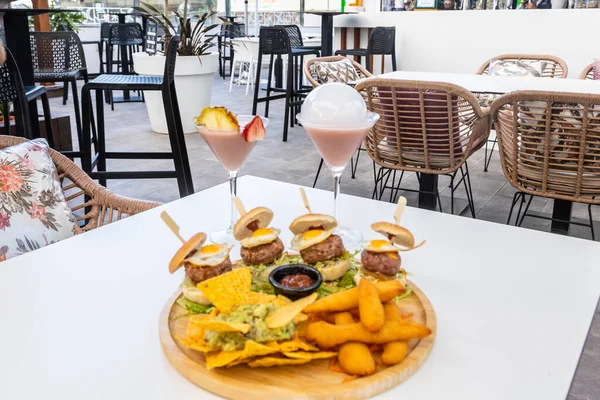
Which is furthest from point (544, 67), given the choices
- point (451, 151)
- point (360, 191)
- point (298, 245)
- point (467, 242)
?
point (298, 245)

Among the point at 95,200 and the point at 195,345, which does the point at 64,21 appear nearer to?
the point at 95,200

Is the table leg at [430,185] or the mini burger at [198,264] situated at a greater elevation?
the mini burger at [198,264]

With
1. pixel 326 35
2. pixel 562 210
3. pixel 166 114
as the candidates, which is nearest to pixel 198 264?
pixel 166 114

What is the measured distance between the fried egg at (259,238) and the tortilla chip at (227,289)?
94mm

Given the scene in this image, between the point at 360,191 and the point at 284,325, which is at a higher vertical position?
the point at 284,325

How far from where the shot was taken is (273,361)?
628 mm

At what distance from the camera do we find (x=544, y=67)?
4.20 m

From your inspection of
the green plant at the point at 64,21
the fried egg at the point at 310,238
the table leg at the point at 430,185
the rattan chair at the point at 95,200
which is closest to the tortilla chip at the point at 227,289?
the fried egg at the point at 310,238

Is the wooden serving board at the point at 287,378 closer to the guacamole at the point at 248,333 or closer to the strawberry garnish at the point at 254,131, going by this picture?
the guacamole at the point at 248,333

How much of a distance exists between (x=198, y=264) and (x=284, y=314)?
0.64 feet

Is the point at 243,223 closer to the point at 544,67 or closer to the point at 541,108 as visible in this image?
the point at 541,108

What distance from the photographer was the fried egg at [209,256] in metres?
0.79

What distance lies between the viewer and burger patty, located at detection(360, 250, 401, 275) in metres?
0.81

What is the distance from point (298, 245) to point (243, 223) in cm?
10
